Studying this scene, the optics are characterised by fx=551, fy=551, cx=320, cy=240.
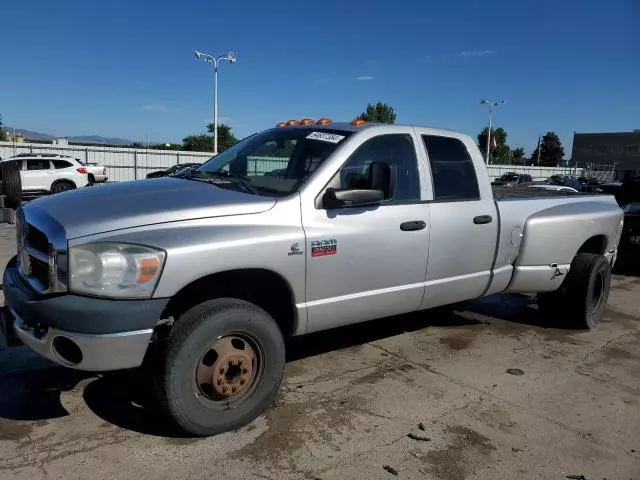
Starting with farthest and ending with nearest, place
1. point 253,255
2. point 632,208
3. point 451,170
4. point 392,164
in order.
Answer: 1. point 632,208
2. point 451,170
3. point 392,164
4. point 253,255

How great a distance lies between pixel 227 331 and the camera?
3.10 m

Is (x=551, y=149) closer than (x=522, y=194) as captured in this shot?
No

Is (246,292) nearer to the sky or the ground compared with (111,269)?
nearer to the ground

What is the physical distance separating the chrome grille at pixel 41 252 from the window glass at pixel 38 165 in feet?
63.9

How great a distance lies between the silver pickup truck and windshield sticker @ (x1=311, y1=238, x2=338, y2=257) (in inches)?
0.6

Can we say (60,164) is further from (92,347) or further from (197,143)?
(197,143)

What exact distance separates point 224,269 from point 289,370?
60.4 inches

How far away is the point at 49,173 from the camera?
20969mm

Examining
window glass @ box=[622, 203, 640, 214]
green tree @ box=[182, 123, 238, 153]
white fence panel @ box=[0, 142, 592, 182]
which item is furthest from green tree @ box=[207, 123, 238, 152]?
window glass @ box=[622, 203, 640, 214]

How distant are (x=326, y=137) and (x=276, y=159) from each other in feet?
1.37

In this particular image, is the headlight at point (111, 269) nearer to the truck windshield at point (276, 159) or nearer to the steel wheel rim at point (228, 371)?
the steel wheel rim at point (228, 371)

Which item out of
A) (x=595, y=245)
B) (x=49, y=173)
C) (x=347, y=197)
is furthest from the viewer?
(x=49, y=173)

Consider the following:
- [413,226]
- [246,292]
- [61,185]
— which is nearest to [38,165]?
[61,185]

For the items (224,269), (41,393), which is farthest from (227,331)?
(41,393)
